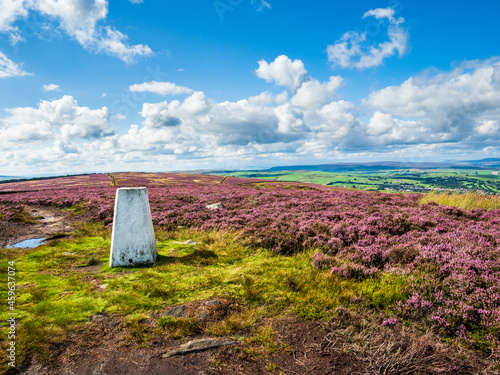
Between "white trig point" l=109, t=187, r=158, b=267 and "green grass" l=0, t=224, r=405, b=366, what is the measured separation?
366 mm

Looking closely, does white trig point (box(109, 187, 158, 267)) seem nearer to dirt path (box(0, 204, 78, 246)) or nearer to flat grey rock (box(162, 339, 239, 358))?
flat grey rock (box(162, 339, 239, 358))

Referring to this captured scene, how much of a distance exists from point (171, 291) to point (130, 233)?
268cm

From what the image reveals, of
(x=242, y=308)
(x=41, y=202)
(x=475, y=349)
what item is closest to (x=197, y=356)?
(x=242, y=308)

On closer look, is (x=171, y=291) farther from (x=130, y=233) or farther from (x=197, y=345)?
(x=130, y=233)

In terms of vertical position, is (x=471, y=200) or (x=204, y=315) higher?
(x=471, y=200)

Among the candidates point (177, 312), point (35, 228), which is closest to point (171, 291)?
point (177, 312)

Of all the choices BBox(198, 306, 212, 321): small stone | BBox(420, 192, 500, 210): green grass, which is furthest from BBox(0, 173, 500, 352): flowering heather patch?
BBox(198, 306, 212, 321): small stone

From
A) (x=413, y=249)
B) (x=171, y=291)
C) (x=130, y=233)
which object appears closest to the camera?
(x=171, y=291)

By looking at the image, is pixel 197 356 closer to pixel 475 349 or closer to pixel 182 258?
pixel 182 258

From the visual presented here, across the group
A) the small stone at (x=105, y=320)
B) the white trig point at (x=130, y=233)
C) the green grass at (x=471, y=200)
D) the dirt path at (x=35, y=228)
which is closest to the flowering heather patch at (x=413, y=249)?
the dirt path at (x=35, y=228)

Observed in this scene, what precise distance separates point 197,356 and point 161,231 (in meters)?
9.13

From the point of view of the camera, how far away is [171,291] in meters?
5.49

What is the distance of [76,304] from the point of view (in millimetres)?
4895

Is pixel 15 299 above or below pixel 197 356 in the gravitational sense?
above
